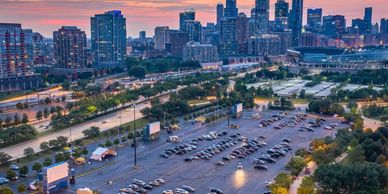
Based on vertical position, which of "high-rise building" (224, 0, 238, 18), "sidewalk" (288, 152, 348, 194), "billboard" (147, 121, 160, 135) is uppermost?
"high-rise building" (224, 0, 238, 18)

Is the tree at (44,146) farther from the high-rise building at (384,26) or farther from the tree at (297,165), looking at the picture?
the high-rise building at (384,26)

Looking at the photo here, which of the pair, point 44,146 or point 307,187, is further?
point 44,146

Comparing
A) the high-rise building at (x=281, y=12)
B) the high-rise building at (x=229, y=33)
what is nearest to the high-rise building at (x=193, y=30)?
the high-rise building at (x=229, y=33)

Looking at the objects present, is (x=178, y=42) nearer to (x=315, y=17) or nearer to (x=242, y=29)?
(x=242, y=29)

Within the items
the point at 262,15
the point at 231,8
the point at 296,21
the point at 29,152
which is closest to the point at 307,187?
the point at 29,152

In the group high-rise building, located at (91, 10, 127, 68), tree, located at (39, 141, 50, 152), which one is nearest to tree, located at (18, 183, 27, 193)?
tree, located at (39, 141, 50, 152)

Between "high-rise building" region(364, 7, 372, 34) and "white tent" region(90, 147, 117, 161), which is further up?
"high-rise building" region(364, 7, 372, 34)

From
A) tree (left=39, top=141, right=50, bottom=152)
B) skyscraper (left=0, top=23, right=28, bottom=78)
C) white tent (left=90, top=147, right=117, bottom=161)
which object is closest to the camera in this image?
white tent (left=90, top=147, right=117, bottom=161)

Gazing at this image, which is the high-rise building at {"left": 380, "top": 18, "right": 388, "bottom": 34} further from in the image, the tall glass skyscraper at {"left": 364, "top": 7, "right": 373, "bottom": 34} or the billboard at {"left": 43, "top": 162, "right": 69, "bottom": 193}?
the billboard at {"left": 43, "top": 162, "right": 69, "bottom": 193}
